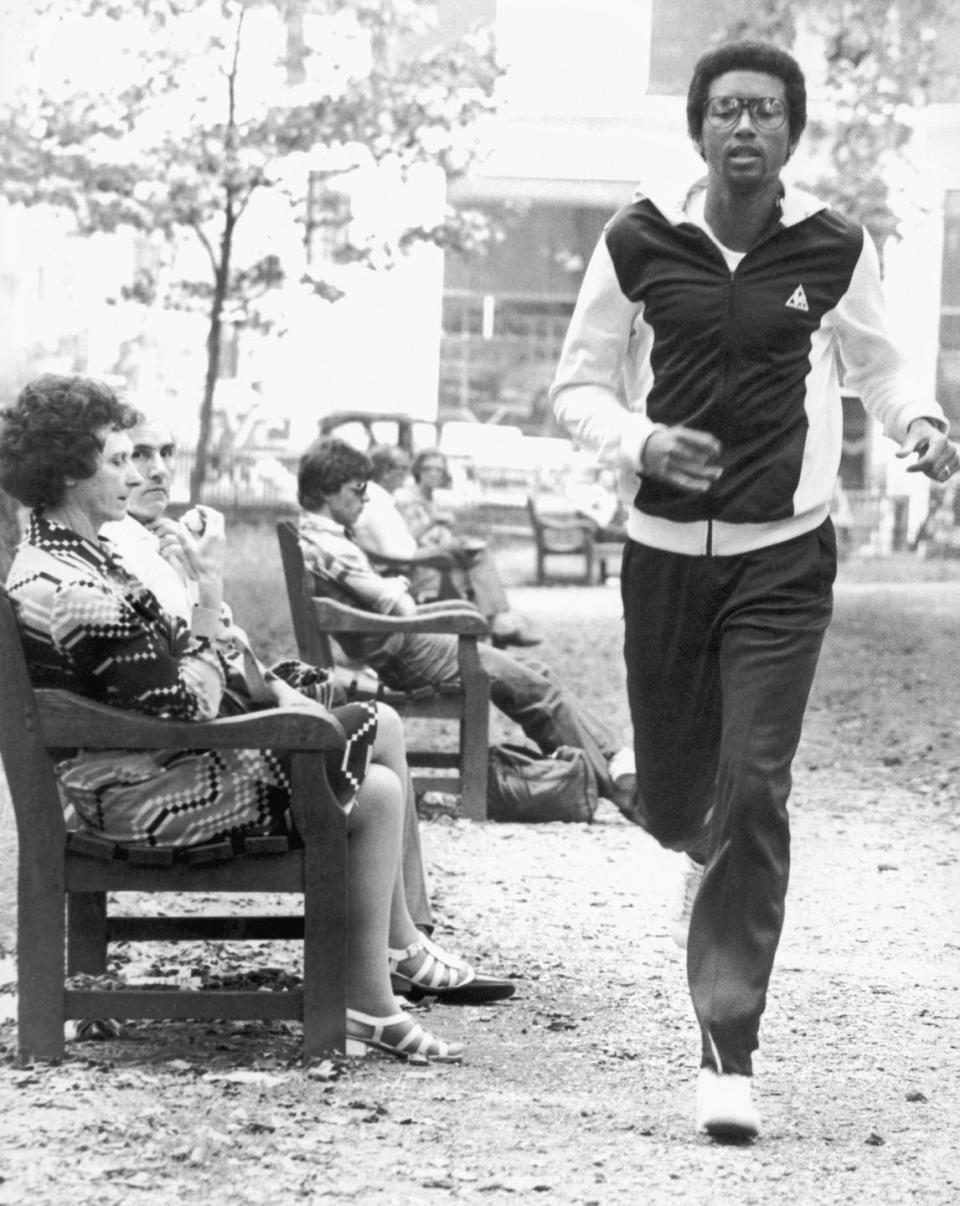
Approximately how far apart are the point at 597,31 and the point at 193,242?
24.5 ft

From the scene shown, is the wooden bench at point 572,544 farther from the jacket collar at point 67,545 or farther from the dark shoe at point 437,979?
the jacket collar at point 67,545

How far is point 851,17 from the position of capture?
55.8 ft

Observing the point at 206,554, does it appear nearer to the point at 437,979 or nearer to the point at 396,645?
the point at 437,979

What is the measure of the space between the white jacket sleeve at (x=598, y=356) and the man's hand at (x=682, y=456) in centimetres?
27

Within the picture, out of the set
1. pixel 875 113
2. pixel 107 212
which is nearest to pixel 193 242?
pixel 107 212

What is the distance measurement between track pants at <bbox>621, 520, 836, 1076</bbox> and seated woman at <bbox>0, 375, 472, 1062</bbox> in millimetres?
633

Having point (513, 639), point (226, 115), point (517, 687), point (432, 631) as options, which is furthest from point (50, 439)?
point (226, 115)

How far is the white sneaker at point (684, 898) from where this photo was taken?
5.33m

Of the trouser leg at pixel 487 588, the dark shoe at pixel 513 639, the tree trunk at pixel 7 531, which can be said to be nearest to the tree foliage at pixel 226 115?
the dark shoe at pixel 513 639

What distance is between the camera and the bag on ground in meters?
8.74

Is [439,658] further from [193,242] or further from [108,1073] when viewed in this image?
[193,242]

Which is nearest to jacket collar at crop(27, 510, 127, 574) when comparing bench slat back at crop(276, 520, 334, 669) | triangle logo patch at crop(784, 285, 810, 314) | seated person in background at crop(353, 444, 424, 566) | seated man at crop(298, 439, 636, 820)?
triangle logo patch at crop(784, 285, 810, 314)

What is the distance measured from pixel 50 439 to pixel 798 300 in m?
1.52

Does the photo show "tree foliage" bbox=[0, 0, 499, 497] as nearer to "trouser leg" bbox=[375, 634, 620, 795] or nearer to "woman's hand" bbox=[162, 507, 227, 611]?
"trouser leg" bbox=[375, 634, 620, 795]
